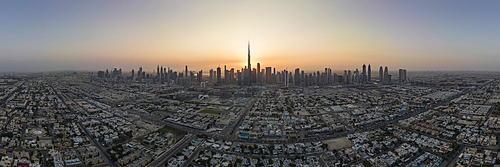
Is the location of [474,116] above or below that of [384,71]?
below

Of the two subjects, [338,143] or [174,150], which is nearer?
[174,150]

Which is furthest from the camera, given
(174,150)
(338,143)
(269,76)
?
(269,76)

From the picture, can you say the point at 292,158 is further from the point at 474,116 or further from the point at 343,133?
the point at 474,116

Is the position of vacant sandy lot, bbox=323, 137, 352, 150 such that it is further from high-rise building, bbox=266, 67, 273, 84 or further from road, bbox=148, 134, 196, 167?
high-rise building, bbox=266, 67, 273, 84

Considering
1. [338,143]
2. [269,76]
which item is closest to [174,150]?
[338,143]

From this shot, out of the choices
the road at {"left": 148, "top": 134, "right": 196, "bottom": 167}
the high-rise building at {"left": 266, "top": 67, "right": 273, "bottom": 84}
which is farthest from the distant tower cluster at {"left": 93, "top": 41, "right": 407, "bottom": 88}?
the road at {"left": 148, "top": 134, "right": 196, "bottom": 167}

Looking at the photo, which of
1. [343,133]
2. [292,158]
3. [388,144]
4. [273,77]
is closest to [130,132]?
[292,158]

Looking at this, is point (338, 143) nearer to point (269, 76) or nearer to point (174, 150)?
point (174, 150)

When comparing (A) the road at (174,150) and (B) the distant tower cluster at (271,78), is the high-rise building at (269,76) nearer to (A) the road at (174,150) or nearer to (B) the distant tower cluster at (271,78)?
(B) the distant tower cluster at (271,78)
